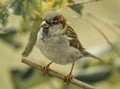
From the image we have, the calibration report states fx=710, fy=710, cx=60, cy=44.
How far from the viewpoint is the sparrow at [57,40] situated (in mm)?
3785

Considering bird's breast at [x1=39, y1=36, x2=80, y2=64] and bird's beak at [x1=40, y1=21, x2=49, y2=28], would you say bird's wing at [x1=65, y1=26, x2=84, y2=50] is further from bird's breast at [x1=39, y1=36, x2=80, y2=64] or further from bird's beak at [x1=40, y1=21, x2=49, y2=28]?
bird's beak at [x1=40, y1=21, x2=49, y2=28]

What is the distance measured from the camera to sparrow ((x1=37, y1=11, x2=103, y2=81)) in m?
3.79

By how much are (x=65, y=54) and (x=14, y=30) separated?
0.91m

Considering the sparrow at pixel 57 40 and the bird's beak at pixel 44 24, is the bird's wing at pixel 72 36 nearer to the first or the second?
the sparrow at pixel 57 40

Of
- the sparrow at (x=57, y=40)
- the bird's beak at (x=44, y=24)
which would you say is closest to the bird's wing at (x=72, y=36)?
the sparrow at (x=57, y=40)

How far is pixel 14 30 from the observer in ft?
15.8

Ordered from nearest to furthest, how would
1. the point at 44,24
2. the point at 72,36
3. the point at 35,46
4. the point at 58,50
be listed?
the point at 44,24 < the point at 58,50 < the point at 72,36 < the point at 35,46

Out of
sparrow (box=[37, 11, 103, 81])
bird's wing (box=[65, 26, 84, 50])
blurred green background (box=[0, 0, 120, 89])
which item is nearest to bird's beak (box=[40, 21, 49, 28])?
sparrow (box=[37, 11, 103, 81])

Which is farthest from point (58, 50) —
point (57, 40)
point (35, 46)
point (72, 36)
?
point (35, 46)

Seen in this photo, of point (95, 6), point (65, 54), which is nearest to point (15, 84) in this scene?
point (65, 54)

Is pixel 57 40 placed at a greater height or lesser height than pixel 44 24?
lesser

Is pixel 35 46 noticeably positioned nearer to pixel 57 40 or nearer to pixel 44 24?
pixel 57 40

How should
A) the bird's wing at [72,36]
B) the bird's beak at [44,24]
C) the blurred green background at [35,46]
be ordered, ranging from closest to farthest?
the bird's beak at [44,24] → the blurred green background at [35,46] → the bird's wing at [72,36]

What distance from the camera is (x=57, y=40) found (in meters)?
3.93
